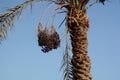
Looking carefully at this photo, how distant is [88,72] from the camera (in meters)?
12.2

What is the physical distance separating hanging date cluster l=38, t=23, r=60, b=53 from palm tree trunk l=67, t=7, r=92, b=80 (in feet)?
1.97

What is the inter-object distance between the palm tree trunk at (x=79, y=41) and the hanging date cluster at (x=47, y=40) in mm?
600

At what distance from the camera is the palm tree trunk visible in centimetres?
1225

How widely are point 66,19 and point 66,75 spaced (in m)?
1.73

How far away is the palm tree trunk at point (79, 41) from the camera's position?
1225cm

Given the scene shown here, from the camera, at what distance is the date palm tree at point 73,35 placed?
1214 centimetres

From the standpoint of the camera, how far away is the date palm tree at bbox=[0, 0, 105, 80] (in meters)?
12.1

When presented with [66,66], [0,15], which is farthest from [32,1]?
[66,66]

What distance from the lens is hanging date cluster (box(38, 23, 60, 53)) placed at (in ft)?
39.4

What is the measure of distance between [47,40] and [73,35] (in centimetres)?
96

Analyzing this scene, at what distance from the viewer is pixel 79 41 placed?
12.5m

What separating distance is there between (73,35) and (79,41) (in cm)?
27

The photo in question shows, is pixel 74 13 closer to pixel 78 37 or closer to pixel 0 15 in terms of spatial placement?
pixel 78 37

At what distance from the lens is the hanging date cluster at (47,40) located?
39.4 feet
